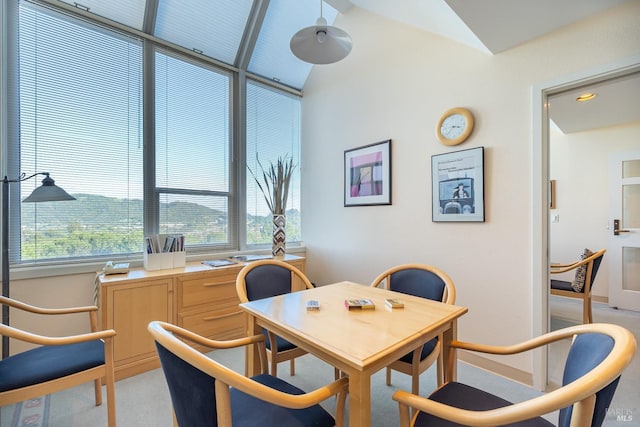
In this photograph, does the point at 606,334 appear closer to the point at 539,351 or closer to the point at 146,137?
the point at 539,351

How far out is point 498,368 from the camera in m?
2.13

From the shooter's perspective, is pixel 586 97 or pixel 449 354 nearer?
pixel 449 354

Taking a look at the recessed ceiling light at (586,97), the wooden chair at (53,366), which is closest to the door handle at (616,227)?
the recessed ceiling light at (586,97)

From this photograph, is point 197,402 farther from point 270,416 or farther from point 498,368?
point 498,368

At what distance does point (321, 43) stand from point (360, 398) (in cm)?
183

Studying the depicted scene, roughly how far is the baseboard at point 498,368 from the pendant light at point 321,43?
8.25 ft

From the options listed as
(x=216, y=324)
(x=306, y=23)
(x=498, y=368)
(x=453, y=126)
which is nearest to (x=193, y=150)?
(x=216, y=324)

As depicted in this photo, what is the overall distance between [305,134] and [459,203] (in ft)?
7.53

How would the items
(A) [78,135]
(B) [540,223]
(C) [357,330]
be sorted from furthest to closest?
(A) [78,135]
(B) [540,223]
(C) [357,330]

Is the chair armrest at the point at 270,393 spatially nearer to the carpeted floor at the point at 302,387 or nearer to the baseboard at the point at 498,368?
the carpeted floor at the point at 302,387

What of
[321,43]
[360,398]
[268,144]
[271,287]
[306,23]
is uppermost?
[306,23]

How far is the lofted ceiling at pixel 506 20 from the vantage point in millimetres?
1670

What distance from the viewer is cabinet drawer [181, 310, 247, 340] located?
8.00 feet

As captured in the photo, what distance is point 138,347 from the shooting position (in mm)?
2156
